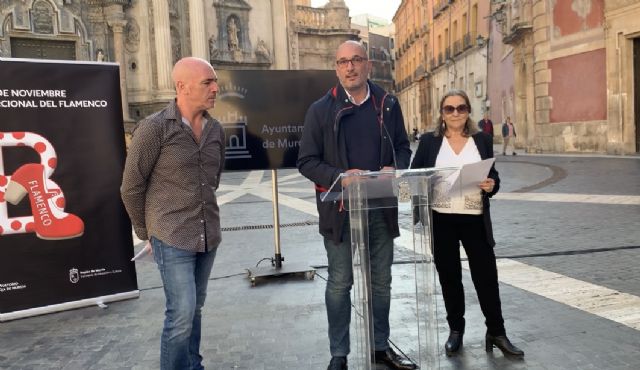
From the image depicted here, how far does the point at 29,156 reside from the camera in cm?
483

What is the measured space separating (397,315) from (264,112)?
8.00 ft

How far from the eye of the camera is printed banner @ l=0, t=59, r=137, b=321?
15.7 feet

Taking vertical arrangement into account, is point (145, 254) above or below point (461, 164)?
below

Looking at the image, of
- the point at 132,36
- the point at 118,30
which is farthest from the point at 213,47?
the point at 118,30

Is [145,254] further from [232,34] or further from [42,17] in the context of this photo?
[232,34]

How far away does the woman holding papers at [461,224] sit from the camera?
11.9 feet

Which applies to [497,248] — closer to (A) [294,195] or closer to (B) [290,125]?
(B) [290,125]

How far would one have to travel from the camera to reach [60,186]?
4.98 m

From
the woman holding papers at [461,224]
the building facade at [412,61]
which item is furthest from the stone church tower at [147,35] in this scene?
the building facade at [412,61]

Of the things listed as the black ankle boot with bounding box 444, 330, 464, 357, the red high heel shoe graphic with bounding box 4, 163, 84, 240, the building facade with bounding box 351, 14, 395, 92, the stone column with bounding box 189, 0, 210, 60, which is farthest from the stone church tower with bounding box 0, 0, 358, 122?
the building facade with bounding box 351, 14, 395, 92

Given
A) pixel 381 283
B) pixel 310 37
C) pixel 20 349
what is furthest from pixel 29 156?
pixel 310 37

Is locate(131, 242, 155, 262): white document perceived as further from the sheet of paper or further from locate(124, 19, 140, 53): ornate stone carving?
locate(124, 19, 140, 53): ornate stone carving

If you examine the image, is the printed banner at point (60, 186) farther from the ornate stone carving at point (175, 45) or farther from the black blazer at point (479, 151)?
the ornate stone carving at point (175, 45)

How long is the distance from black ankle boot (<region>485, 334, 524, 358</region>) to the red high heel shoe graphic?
3626 mm
